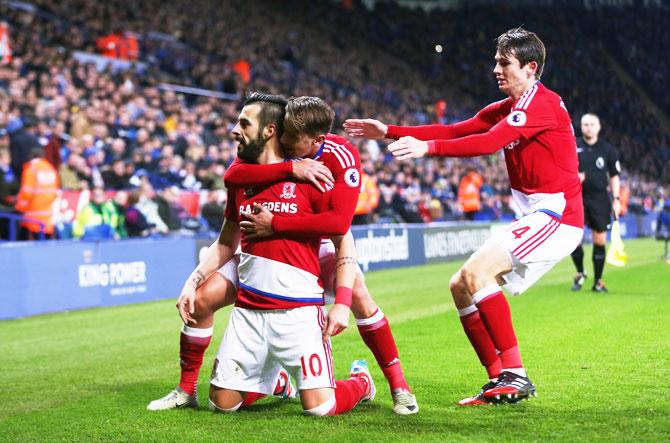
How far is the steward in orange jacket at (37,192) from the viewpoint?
1366cm

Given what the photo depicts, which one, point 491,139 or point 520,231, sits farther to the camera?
point 520,231

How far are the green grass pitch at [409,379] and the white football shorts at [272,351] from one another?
0.76 ft

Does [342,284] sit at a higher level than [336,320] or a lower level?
higher

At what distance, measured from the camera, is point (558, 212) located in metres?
5.68

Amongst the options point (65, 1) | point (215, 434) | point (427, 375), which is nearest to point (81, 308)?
point (427, 375)

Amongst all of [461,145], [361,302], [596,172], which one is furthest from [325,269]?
[596,172]

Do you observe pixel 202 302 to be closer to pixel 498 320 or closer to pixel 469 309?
pixel 469 309

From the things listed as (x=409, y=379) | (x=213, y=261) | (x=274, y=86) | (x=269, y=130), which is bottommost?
(x=409, y=379)

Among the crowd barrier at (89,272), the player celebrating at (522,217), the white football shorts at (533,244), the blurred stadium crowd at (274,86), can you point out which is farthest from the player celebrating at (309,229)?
the blurred stadium crowd at (274,86)

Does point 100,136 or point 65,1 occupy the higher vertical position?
point 65,1

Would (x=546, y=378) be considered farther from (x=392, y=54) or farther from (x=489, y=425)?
(x=392, y=54)

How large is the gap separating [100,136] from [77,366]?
34.1 ft

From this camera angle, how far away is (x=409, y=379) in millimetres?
6520

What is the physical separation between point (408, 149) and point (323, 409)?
5.08ft
